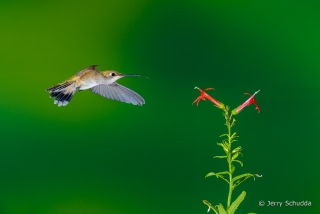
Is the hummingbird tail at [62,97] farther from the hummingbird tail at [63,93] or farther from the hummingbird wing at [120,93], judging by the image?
the hummingbird wing at [120,93]

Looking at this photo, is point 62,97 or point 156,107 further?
point 156,107

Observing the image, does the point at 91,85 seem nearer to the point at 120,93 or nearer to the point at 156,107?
the point at 120,93

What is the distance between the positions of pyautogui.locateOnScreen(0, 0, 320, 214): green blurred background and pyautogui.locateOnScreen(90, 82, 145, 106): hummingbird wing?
0.26 m

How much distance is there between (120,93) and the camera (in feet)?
5.27

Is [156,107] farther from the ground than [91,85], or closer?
farther from the ground

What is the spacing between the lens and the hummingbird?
1.48m

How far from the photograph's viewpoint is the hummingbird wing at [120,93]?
61.8 inches

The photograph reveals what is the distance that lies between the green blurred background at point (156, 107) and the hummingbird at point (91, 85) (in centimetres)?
32

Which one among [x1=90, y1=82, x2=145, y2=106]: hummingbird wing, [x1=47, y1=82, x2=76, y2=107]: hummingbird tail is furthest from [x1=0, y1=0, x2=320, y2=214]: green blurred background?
[x1=47, y1=82, x2=76, y2=107]: hummingbird tail

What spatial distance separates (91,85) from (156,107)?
1.49ft

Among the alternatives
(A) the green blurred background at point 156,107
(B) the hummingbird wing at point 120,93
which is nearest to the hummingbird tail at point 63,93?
(B) the hummingbird wing at point 120,93

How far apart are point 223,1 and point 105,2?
1.68ft

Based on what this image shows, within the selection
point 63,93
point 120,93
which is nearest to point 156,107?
point 120,93

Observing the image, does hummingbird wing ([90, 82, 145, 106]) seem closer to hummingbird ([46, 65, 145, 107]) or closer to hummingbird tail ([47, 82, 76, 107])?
hummingbird ([46, 65, 145, 107])
